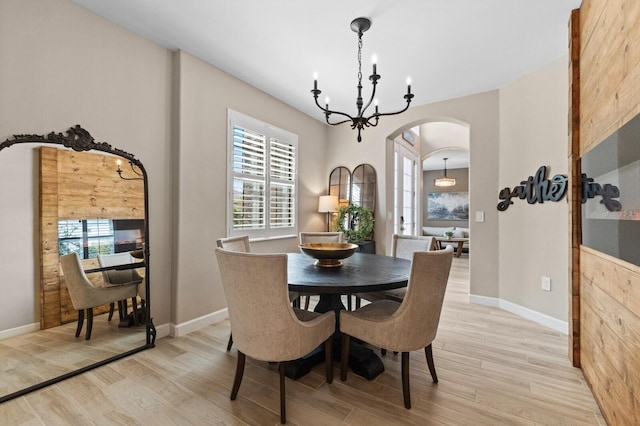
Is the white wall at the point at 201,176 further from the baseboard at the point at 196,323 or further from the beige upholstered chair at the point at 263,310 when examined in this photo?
the beige upholstered chair at the point at 263,310

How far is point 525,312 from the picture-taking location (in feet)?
10.6

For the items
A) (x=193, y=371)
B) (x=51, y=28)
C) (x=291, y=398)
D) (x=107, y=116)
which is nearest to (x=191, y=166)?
(x=107, y=116)

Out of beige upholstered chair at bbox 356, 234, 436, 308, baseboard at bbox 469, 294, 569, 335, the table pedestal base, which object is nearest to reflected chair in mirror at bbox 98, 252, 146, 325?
the table pedestal base

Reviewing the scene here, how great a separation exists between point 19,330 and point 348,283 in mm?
2136

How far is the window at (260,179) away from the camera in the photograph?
11.0ft

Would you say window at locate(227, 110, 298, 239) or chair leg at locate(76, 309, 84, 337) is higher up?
window at locate(227, 110, 298, 239)

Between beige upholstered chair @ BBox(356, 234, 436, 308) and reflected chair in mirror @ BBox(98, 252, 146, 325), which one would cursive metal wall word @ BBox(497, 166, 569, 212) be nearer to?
beige upholstered chair @ BBox(356, 234, 436, 308)

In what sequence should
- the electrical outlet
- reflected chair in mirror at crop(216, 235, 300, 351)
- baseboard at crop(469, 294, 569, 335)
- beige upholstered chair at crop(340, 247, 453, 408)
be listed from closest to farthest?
beige upholstered chair at crop(340, 247, 453, 408) → reflected chair in mirror at crop(216, 235, 300, 351) → baseboard at crop(469, 294, 569, 335) → the electrical outlet

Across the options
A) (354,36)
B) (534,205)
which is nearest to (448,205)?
(534,205)

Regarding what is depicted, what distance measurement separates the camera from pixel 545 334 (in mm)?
2783

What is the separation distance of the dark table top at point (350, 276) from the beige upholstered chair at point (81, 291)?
145 centimetres

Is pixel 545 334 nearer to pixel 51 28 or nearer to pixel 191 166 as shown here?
pixel 191 166

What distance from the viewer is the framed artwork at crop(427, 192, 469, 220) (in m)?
9.25

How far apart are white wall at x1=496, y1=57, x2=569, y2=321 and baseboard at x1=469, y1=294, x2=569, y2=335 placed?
0.05 m
